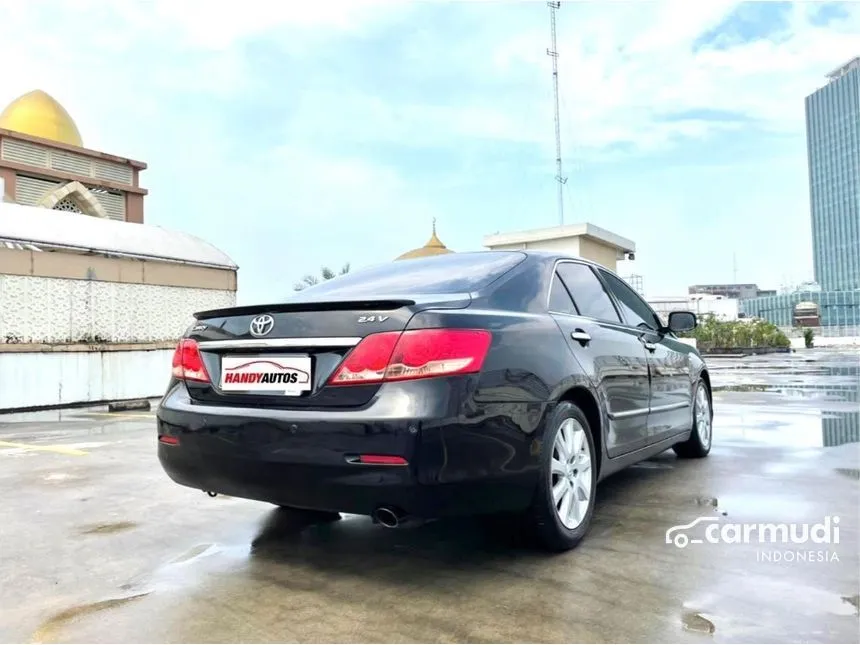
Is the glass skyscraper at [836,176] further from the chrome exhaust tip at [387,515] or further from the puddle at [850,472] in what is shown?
the chrome exhaust tip at [387,515]

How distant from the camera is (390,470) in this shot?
7.75ft

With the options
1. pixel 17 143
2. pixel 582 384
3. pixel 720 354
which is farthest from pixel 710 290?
pixel 582 384

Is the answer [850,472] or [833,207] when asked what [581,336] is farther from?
[833,207]

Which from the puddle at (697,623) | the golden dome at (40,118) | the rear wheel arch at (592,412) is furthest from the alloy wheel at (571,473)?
the golden dome at (40,118)

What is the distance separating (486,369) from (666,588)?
1032 mm

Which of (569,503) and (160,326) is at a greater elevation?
(160,326)

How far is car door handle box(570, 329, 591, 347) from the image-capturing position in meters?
3.19

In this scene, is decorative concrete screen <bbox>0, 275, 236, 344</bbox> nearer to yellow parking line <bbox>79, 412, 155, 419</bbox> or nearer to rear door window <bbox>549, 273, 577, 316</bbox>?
yellow parking line <bbox>79, 412, 155, 419</bbox>

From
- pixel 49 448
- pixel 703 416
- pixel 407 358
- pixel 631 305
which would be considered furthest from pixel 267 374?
pixel 49 448

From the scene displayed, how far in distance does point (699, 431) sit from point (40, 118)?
3508cm

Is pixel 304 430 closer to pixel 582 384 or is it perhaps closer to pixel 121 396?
pixel 582 384

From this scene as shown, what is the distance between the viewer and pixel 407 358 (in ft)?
8.05

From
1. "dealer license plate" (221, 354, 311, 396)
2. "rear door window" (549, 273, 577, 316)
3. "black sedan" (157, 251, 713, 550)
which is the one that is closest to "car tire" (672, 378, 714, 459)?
"black sedan" (157, 251, 713, 550)

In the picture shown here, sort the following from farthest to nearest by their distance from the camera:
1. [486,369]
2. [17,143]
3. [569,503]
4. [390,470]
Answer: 1. [17,143]
2. [569,503]
3. [486,369]
4. [390,470]
